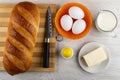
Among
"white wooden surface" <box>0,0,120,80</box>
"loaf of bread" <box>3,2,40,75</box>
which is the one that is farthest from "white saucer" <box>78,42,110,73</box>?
"loaf of bread" <box>3,2,40,75</box>

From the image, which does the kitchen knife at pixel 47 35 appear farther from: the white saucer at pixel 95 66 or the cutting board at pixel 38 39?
the white saucer at pixel 95 66

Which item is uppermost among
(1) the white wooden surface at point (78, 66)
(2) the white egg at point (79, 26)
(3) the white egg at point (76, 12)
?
(3) the white egg at point (76, 12)

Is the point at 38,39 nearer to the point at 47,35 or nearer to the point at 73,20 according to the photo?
the point at 47,35

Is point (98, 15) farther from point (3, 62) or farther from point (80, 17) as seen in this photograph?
point (3, 62)

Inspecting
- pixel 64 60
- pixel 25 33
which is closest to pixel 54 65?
pixel 64 60

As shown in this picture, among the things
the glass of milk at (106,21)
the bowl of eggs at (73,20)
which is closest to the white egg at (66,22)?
the bowl of eggs at (73,20)

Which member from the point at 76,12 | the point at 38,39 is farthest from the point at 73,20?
the point at 38,39

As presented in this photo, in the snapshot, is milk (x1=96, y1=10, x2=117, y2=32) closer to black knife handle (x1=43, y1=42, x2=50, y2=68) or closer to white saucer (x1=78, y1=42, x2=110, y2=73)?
white saucer (x1=78, y1=42, x2=110, y2=73)
